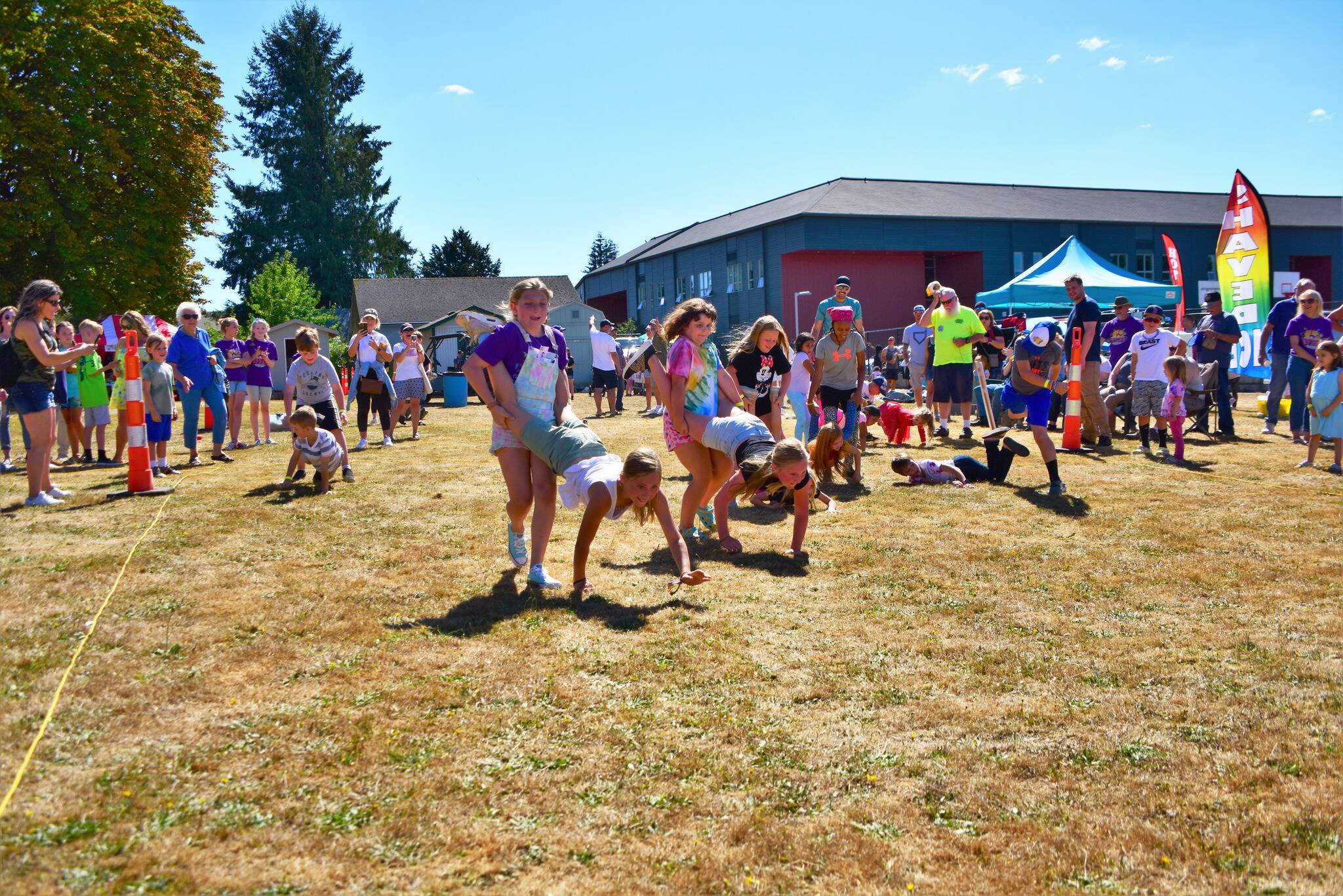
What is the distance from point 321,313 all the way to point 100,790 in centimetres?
4990

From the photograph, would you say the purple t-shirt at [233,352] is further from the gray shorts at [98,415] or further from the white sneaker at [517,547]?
the white sneaker at [517,547]

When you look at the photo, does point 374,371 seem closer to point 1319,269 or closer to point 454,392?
point 454,392

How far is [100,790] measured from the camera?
3053 millimetres

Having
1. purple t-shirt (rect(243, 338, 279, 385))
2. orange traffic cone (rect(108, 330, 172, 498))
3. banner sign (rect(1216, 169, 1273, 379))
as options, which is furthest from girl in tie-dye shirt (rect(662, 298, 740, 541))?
banner sign (rect(1216, 169, 1273, 379))

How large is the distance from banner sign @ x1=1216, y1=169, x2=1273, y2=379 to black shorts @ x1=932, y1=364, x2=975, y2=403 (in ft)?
24.5

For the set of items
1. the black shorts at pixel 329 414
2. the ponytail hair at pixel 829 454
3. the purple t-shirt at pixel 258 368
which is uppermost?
the purple t-shirt at pixel 258 368

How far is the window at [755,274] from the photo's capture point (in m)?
43.3

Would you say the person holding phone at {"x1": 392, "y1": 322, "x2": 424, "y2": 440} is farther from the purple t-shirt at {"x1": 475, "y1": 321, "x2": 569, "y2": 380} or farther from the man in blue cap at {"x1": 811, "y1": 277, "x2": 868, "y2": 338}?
the purple t-shirt at {"x1": 475, "y1": 321, "x2": 569, "y2": 380}

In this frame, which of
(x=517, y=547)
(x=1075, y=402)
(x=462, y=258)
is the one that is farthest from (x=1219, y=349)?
(x=462, y=258)

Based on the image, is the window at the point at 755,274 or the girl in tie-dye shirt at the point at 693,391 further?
the window at the point at 755,274

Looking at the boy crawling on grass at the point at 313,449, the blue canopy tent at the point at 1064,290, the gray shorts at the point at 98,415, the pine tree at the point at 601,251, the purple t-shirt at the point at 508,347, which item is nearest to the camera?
the purple t-shirt at the point at 508,347

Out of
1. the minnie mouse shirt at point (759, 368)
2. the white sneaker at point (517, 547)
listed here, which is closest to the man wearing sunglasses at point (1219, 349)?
the minnie mouse shirt at point (759, 368)

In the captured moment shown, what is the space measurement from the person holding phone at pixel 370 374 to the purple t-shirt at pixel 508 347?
7.96 metres

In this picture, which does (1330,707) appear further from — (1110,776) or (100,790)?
(100,790)
